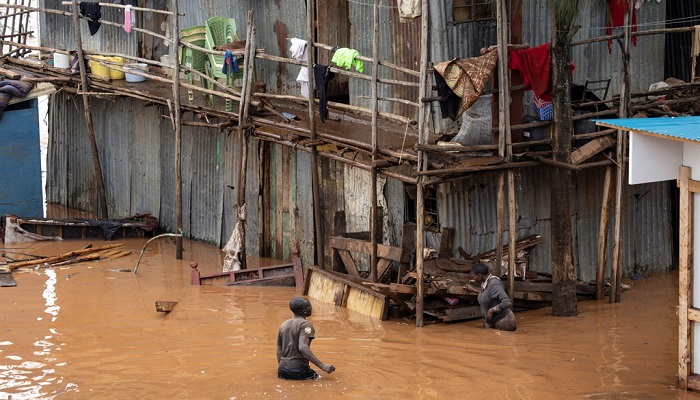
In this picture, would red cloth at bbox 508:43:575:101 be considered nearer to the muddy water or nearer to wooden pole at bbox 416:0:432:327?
wooden pole at bbox 416:0:432:327

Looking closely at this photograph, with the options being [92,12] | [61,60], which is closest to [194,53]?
[92,12]

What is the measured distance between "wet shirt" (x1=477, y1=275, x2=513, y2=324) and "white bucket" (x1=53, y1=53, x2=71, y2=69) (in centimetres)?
1154

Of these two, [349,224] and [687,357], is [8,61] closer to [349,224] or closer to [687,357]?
[349,224]

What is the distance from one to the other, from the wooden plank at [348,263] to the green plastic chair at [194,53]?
5.01 meters

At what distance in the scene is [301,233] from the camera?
1745cm

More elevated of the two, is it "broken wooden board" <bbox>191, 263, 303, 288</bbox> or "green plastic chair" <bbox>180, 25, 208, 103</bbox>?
"green plastic chair" <bbox>180, 25, 208, 103</bbox>

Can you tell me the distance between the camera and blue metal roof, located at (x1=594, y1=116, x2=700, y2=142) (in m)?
10.1

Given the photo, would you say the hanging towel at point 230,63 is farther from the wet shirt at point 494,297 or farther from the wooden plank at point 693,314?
the wooden plank at point 693,314

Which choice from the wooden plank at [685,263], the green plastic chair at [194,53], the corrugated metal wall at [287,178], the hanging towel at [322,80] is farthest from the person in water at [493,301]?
the green plastic chair at [194,53]

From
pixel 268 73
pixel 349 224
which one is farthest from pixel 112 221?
pixel 349 224

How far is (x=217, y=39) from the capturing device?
1873 centimetres

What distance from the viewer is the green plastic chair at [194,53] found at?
1870cm

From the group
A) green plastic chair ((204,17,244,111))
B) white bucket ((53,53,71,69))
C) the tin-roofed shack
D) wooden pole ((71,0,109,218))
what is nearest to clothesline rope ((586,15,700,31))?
the tin-roofed shack

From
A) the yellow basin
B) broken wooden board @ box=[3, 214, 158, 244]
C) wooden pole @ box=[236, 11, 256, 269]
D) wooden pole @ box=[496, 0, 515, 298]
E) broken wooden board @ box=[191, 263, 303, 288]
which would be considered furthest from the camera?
the yellow basin
